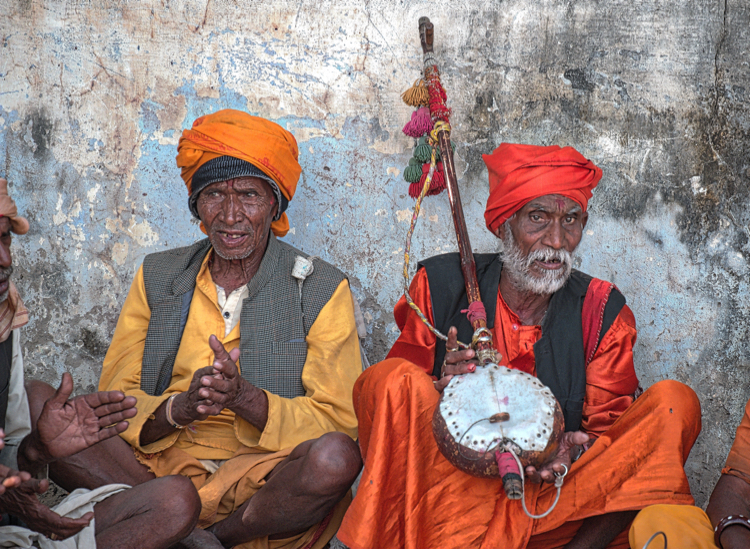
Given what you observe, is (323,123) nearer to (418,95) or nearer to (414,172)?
(418,95)

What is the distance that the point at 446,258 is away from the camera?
368 cm

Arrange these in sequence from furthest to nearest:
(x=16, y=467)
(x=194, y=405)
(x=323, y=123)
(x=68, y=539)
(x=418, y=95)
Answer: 1. (x=323, y=123)
2. (x=418, y=95)
3. (x=194, y=405)
4. (x=16, y=467)
5. (x=68, y=539)

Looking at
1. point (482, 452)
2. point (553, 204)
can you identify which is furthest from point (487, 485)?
point (553, 204)

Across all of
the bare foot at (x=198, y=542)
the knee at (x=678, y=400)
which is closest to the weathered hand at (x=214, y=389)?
the bare foot at (x=198, y=542)

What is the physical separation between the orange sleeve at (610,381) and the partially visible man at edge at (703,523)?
533 millimetres

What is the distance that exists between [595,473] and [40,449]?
194 centimetres

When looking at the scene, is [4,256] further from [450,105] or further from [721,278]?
[721,278]

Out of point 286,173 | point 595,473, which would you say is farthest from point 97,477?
point 595,473

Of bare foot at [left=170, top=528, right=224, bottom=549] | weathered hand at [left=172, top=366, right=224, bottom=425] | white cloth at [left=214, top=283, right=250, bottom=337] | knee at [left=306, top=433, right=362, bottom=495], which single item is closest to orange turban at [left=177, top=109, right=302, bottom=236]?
white cloth at [left=214, top=283, right=250, bottom=337]

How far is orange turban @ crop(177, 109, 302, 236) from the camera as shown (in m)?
3.71

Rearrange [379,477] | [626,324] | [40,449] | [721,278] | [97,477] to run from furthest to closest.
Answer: [721,278]
[626,324]
[97,477]
[379,477]
[40,449]

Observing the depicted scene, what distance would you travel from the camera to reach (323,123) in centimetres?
451

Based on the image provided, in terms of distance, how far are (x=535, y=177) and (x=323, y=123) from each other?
1475 mm

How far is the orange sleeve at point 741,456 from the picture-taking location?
Answer: 2.86m
